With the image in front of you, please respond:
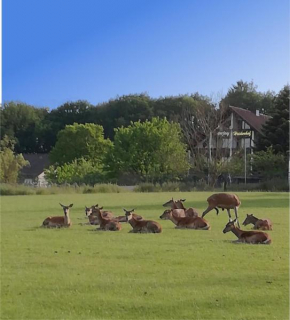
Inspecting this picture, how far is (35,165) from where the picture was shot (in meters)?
69.3

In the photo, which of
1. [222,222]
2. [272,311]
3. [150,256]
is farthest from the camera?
[222,222]

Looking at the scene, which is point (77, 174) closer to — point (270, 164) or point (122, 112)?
point (270, 164)

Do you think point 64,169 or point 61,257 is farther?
point 64,169

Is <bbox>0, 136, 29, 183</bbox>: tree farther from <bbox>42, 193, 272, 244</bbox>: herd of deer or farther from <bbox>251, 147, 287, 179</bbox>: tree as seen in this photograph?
<bbox>42, 193, 272, 244</bbox>: herd of deer

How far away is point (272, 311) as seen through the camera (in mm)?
5625

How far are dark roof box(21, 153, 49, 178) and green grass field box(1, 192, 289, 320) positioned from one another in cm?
5843

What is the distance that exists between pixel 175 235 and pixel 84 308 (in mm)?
5718

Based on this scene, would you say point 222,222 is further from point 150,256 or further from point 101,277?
point 101,277

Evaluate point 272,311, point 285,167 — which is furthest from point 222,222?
point 285,167

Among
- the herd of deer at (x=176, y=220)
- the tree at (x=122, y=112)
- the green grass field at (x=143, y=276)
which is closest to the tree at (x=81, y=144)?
the tree at (x=122, y=112)

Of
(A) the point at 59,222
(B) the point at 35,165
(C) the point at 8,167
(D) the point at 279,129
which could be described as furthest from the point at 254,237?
(B) the point at 35,165

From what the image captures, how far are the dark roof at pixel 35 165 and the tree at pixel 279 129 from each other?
97.7 ft

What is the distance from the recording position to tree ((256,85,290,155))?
4716 cm

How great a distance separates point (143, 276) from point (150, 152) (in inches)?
1658
